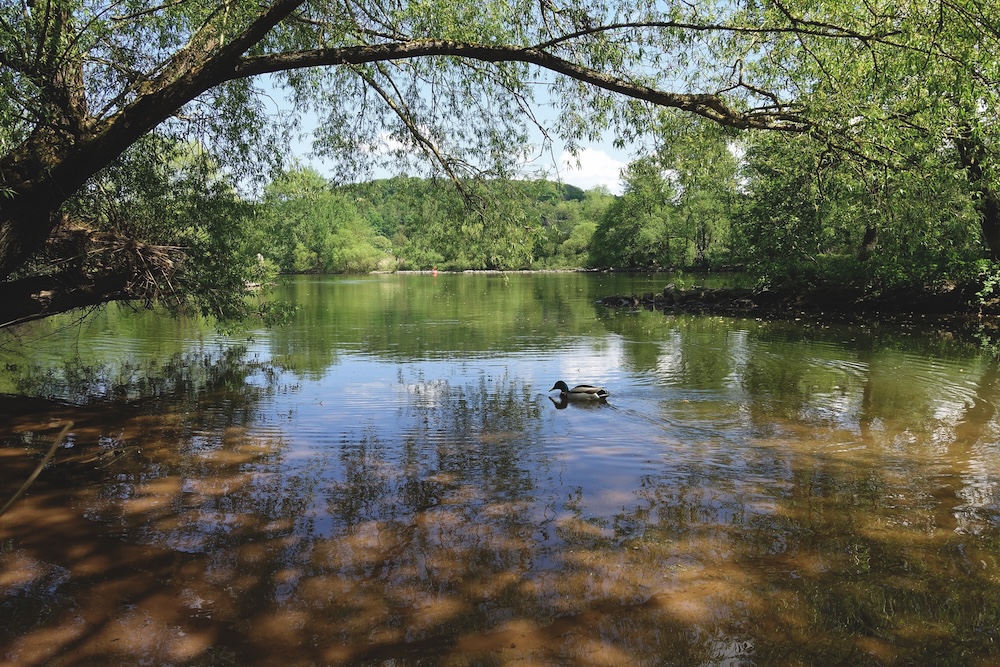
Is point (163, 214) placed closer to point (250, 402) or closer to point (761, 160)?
point (250, 402)

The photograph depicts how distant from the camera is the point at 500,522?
5.94 metres

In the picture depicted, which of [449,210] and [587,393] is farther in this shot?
[449,210]

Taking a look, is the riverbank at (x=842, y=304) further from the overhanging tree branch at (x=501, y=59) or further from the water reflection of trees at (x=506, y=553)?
the overhanging tree branch at (x=501, y=59)

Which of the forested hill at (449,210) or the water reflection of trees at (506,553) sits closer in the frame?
the water reflection of trees at (506,553)

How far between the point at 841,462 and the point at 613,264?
84.8 m

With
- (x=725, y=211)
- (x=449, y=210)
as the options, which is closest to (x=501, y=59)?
(x=449, y=210)

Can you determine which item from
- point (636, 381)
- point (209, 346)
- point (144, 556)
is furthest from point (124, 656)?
point (209, 346)

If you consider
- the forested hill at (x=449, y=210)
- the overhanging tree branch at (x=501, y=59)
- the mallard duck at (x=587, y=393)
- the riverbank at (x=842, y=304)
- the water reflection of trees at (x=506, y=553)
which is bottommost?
the water reflection of trees at (x=506, y=553)

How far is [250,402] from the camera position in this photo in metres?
11.3

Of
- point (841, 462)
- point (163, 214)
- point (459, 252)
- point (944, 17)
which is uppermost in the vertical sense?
point (944, 17)

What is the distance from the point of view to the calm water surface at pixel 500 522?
4.09 meters

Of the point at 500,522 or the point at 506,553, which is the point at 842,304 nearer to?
the point at 500,522

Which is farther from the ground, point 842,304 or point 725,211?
point 725,211

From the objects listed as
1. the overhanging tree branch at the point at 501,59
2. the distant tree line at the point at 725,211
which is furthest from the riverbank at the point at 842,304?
the overhanging tree branch at the point at 501,59
